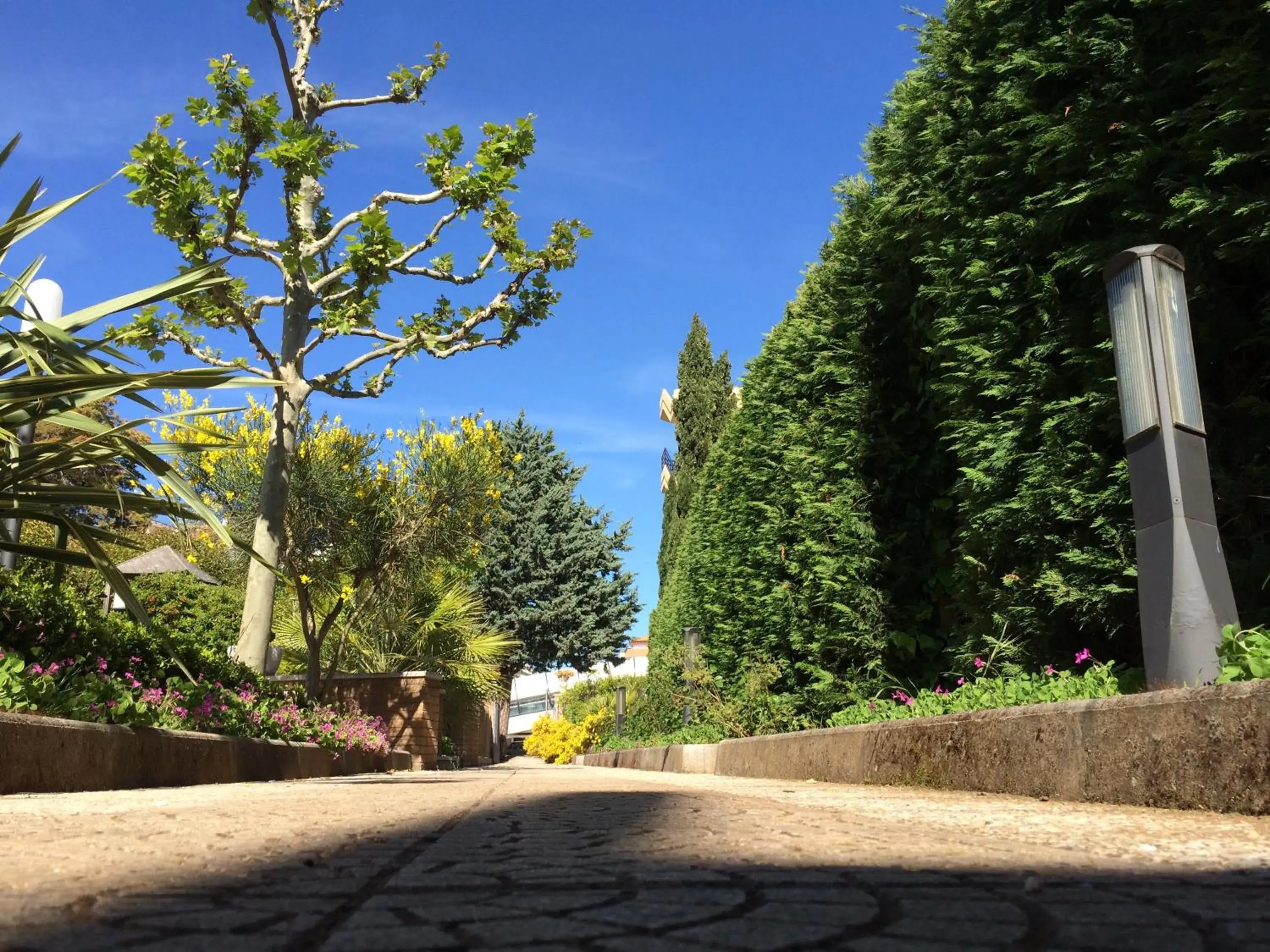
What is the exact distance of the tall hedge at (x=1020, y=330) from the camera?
3863mm

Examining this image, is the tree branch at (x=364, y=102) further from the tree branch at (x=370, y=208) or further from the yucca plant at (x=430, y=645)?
the yucca plant at (x=430, y=645)

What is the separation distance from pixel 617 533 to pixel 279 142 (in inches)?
972

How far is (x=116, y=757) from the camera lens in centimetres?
441

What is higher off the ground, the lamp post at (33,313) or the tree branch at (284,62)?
the tree branch at (284,62)

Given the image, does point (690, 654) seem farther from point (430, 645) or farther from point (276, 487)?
point (430, 645)

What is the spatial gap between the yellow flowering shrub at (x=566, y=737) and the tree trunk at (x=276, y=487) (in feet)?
60.2

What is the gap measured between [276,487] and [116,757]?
5.21 m

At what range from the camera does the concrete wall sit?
50.2 ft

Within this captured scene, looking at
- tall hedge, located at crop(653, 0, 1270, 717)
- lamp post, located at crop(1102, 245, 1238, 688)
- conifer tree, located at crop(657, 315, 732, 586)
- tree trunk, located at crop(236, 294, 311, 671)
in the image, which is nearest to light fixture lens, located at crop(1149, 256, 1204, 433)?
lamp post, located at crop(1102, 245, 1238, 688)

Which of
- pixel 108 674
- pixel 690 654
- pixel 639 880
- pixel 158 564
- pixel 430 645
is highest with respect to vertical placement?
pixel 158 564

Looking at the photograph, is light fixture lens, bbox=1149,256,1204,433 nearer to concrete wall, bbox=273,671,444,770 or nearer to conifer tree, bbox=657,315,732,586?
concrete wall, bbox=273,671,444,770

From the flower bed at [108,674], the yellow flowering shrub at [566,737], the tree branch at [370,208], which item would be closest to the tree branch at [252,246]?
the tree branch at [370,208]

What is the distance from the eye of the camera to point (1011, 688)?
4.17 m

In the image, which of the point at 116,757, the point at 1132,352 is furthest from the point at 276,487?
the point at 1132,352
